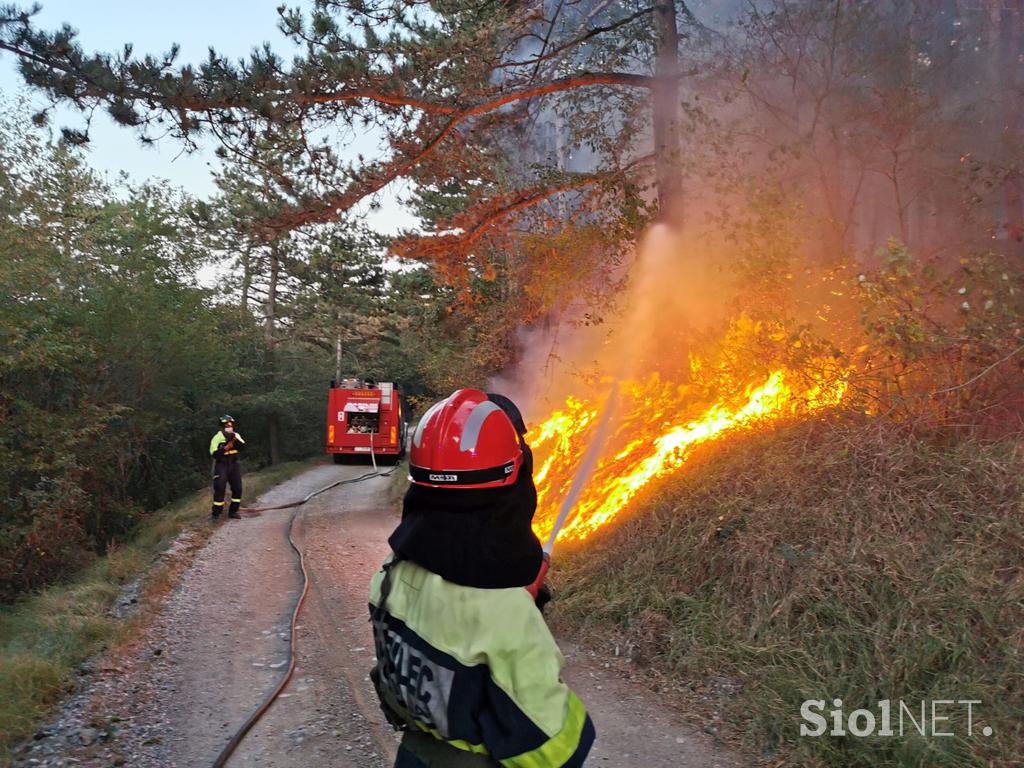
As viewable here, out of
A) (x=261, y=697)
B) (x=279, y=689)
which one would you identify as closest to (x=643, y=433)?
(x=279, y=689)

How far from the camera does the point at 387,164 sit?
8469mm

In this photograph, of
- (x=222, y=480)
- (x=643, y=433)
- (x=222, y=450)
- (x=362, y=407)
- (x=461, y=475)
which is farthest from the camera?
(x=362, y=407)

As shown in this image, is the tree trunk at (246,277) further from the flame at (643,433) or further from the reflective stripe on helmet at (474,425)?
the reflective stripe on helmet at (474,425)

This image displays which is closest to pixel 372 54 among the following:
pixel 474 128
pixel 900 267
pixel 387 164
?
pixel 387 164

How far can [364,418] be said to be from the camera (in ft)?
76.3

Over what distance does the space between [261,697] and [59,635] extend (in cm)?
263

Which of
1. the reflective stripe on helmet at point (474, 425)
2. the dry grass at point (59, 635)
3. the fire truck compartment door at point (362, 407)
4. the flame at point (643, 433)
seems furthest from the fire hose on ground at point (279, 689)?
the fire truck compartment door at point (362, 407)

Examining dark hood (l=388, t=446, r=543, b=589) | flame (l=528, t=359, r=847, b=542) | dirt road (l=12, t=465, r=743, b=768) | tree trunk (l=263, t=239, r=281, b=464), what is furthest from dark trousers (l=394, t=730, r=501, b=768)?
tree trunk (l=263, t=239, r=281, b=464)

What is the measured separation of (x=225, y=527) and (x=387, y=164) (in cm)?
747

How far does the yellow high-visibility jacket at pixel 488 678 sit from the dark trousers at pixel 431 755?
31mm

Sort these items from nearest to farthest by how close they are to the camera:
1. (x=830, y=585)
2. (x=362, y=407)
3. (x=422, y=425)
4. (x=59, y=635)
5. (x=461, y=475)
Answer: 1. (x=461, y=475)
2. (x=422, y=425)
3. (x=830, y=585)
4. (x=59, y=635)
5. (x=362, y=407)

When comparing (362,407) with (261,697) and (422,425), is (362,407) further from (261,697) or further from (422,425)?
(422,425)

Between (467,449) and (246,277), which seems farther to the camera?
(246,277)

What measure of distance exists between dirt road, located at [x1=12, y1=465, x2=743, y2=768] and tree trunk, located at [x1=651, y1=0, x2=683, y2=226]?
6765 mm
